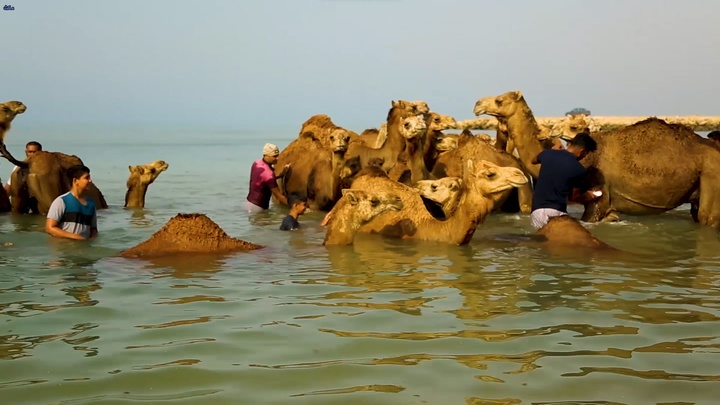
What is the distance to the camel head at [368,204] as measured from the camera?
1088 cm

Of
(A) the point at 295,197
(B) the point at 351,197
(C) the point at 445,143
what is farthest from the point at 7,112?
(B) the point at 351,197

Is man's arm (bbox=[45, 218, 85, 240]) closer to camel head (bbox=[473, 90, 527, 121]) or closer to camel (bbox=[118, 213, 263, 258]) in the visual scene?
camel (bbox=[118, 213, 263, 258])

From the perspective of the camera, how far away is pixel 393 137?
1652cm

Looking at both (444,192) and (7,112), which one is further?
(7,112)

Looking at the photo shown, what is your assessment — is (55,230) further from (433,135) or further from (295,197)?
(433,135)

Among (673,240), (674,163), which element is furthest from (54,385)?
(674,163)

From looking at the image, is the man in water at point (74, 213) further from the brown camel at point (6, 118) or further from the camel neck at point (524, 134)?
the camel neck at point (524, 134)

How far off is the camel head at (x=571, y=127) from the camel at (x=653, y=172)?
66 cm

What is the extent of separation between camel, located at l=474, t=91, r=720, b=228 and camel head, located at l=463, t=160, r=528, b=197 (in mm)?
3872

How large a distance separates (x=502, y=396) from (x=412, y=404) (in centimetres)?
55

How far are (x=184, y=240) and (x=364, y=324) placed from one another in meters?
3.99

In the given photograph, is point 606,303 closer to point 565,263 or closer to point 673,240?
point 565,263

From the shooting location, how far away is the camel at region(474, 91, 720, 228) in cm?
1388

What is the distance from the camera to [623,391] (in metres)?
5.23
